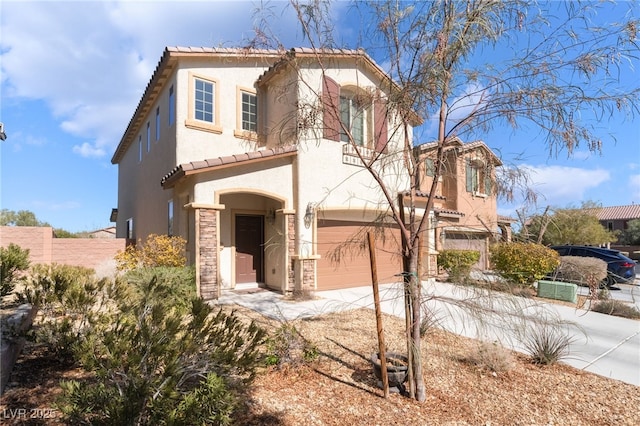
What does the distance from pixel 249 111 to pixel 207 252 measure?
20.4 ft

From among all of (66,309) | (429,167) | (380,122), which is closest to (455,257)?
(380,122)

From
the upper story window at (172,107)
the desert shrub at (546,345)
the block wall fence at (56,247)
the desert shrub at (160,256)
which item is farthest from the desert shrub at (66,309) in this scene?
the block wall fence at (56,247)

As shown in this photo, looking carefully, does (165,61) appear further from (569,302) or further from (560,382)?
(569,302)

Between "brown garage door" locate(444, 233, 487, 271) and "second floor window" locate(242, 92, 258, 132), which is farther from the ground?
"second floor window" locate(242, 92, 258, 132)

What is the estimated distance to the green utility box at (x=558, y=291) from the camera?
1212 cm

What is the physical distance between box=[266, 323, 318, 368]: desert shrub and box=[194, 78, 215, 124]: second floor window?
9.32 m

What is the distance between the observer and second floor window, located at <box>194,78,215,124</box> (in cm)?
1228

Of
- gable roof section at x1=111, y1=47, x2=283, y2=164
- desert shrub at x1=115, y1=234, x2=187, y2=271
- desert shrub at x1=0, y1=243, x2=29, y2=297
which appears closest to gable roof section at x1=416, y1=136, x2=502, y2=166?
gable roof section at x1=111, y1=47, x2=283, y2=164

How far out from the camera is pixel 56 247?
14.8m

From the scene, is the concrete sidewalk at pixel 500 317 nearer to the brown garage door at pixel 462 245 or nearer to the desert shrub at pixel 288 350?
the desert shrub at pixel 288 350

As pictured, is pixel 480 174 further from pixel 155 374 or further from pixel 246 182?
pixel 246 182

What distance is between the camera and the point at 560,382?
5238 mm

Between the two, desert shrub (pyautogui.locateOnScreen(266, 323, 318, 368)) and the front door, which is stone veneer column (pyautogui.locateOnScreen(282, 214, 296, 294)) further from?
desert shrub (pyautogui.locateOnScreen(266, 323, 318, 368))

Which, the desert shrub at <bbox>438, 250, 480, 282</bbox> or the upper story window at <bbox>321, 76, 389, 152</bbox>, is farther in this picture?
the desert shrub at <bbox>438, 250, 480, 282</bbox>
